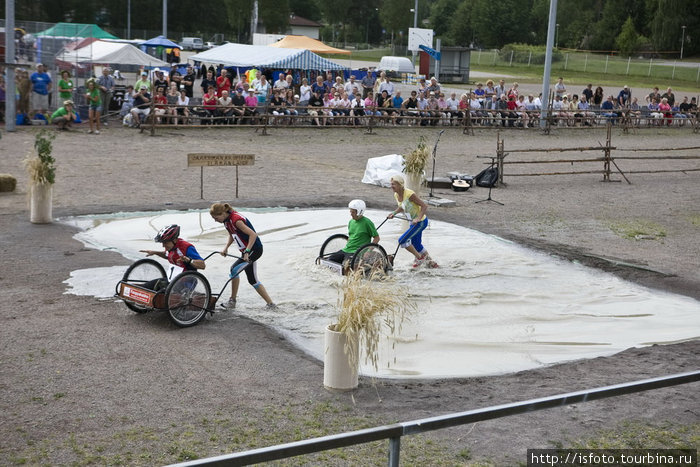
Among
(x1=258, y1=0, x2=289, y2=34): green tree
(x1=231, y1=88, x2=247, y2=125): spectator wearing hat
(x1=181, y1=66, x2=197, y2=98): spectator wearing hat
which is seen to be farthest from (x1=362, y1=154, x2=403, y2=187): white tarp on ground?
(x1=258, y1=0, x2=289, y2=34): green tree

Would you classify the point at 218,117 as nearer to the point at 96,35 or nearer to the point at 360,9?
the point at 96,35

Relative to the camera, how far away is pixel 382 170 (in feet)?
67.1

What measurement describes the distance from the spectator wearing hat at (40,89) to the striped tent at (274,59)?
9586 millimetres

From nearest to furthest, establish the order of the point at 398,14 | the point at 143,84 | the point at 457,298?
the point at 457,298
the point at 143,84
the point at 398,14

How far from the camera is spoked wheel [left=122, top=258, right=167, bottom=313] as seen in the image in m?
10.1

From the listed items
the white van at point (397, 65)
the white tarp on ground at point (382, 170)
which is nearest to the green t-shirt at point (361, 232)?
the white tarp on ground at point (382, 170)

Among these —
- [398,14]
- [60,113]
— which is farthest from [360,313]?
[398,14]

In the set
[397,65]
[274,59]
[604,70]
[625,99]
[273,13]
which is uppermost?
[273,13]

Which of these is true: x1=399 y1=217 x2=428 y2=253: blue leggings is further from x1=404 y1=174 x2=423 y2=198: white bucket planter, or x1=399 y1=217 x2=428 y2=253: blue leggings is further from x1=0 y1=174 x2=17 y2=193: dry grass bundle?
x1=0 y1=174 x2=17 y2=193: dry grass bundle

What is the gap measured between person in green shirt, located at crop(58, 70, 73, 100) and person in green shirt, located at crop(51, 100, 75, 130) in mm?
1110

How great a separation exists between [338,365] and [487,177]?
1408cm

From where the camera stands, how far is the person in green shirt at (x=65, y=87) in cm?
2759

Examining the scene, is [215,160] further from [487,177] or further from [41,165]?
[487,177]

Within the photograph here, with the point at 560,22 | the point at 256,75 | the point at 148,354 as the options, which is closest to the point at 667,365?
the point at 148,354
